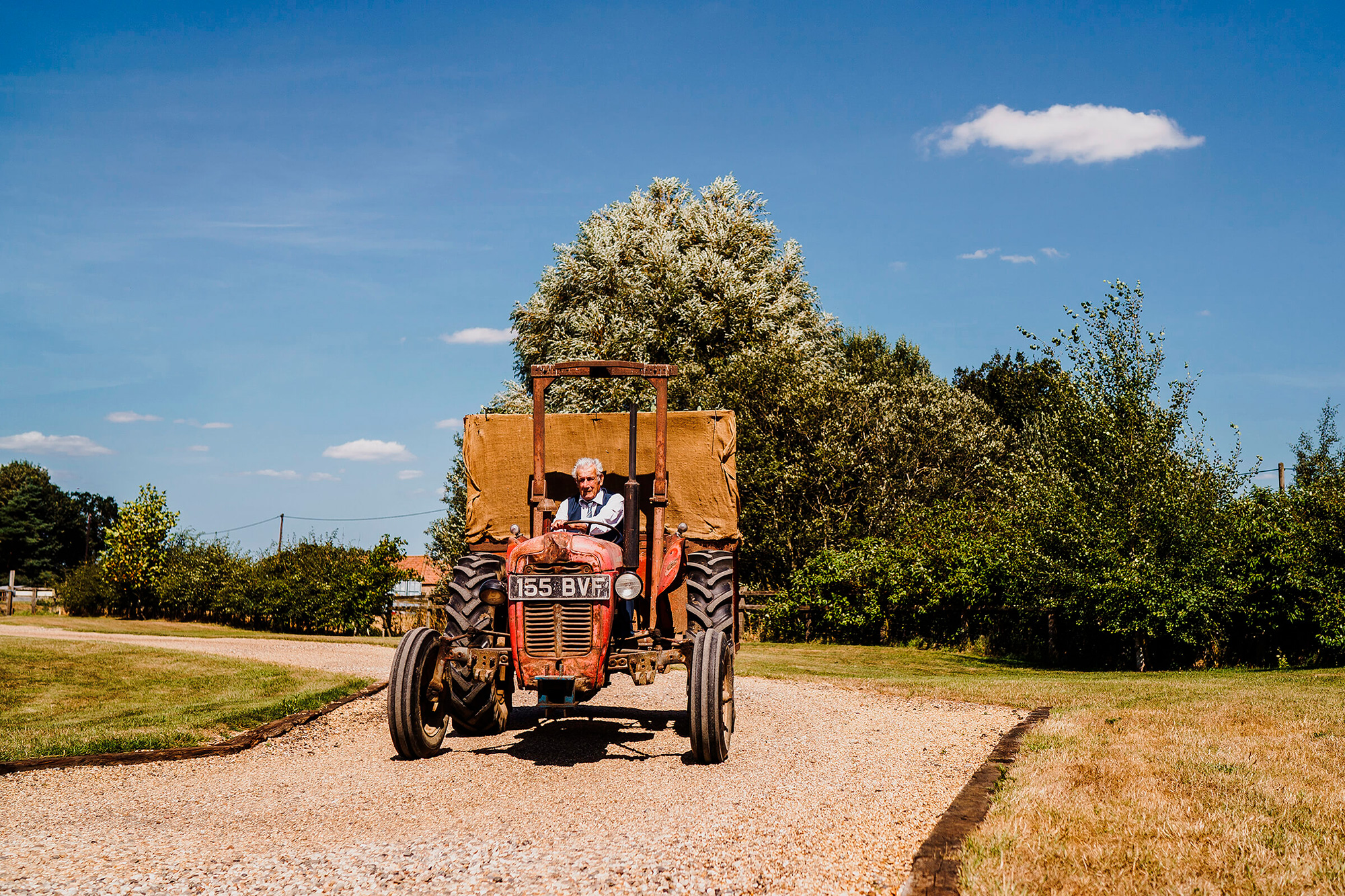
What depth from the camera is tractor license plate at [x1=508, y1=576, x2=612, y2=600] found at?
23.5 feet

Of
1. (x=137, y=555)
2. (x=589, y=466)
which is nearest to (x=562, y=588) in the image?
(x=589, y=466)

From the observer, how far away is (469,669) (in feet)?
25.7

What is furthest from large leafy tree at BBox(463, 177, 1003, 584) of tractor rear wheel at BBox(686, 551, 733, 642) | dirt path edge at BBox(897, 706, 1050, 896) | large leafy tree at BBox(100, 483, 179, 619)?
dirt path edge at BBox(897, 706, 1050, 896)

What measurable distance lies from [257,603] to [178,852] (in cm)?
2321

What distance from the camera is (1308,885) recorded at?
4.34 m

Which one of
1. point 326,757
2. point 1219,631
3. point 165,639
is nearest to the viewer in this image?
point 326,757

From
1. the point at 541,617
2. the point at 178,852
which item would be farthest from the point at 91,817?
the point at 541,617

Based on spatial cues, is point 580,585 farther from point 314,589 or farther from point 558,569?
point 314,589

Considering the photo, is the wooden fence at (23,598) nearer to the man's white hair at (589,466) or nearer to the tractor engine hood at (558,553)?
the man's white hair at (589,466)

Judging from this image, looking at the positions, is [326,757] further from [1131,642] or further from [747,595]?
[747,595]

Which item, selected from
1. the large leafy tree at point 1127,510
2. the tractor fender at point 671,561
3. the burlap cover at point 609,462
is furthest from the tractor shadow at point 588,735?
the large leafy tree at point 1127,510

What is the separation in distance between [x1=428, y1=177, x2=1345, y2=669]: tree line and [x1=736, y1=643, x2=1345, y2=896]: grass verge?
4.34m

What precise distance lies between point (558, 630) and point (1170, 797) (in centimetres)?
396

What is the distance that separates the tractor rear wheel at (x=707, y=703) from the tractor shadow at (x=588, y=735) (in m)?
0.53
